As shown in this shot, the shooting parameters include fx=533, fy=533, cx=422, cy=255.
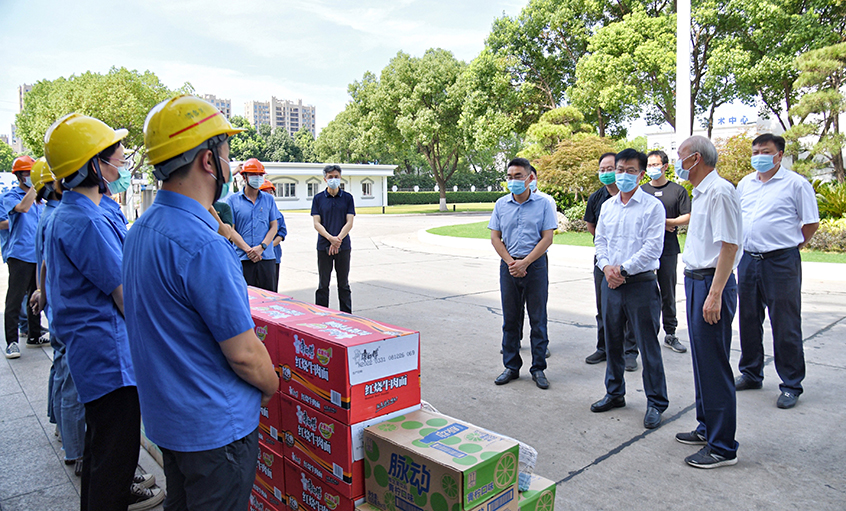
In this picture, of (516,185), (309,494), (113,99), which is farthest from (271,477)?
(113,99)

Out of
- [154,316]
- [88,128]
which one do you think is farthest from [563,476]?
[88,128]

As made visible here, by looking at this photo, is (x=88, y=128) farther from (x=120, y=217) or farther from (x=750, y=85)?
(x=750, y=85)

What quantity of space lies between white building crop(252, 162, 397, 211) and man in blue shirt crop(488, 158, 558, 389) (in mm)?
42297

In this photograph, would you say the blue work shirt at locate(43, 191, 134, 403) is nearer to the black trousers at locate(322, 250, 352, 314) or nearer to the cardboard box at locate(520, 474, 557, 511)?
the cardboard box at locate(520, 474, 557, 511)

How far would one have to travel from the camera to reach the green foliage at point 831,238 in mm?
12750

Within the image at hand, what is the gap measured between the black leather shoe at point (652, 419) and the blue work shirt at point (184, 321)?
11.0ft

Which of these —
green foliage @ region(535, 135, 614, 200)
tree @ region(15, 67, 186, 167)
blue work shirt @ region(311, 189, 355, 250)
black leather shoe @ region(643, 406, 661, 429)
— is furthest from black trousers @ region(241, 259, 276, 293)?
tree @ region(15, 67, 186, 167)

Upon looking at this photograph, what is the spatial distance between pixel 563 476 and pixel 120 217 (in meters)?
3.03

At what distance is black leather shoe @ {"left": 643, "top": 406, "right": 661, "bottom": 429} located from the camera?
411 centimetres

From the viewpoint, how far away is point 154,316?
5.52 feet

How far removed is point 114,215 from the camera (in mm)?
2764

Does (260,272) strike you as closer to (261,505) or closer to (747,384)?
(261,505)

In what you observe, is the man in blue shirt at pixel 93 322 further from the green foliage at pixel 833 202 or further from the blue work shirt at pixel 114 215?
the green foliage at pixel 833 202

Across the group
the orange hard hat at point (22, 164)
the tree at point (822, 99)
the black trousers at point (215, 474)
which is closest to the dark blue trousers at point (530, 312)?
the black trousers at point (215, 474)
